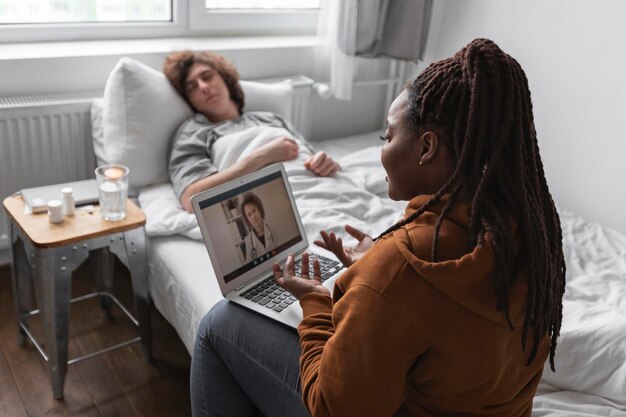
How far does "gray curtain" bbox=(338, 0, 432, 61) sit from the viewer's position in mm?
2506

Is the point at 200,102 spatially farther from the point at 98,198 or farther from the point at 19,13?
the point at 19,13

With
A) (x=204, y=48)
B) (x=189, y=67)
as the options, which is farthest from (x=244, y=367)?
(x=204, y=48)

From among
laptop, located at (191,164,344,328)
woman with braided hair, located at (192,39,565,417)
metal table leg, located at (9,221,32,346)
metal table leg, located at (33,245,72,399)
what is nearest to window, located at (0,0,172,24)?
metal table leg, located at (9,221,32,346)

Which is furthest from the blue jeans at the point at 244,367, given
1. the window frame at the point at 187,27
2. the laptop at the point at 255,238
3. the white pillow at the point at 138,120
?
the window frame at the point at 187,27

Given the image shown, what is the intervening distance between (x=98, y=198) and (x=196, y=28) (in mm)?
1003

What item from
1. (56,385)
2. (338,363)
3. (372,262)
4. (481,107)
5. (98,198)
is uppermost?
(481,107)

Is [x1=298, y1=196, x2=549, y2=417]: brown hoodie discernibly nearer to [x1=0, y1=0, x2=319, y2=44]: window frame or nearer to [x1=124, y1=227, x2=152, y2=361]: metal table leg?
[x1=124, y1=227, x2=152, y2=361]: metal table leg

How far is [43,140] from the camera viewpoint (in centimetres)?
211

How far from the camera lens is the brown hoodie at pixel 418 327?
2.86 feet

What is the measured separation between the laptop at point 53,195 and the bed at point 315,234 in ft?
0.51

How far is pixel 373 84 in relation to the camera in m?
2.87

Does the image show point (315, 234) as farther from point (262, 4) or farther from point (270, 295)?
point (262, 4)

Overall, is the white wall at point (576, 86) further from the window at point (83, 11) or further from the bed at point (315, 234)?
the window at point (83, 11)

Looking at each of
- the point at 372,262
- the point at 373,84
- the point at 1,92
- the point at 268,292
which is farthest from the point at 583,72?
the point at 1,92
